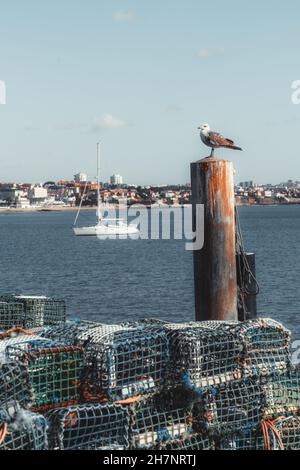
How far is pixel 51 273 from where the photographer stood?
3750cm

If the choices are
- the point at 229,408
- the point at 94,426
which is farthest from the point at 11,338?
the point at 229,408

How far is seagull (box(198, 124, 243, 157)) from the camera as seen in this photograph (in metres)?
7.80

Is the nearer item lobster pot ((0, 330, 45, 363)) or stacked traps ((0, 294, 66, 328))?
lobster pot ((0, 330, 45, 363))

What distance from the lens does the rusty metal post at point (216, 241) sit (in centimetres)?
692

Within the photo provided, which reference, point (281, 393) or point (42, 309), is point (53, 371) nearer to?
point (281, 393)

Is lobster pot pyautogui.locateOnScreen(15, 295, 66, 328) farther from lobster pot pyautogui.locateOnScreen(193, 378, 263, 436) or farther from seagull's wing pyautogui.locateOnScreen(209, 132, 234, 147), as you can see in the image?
lobster pot pyautogui.locateOnScreen(193, 378, 263, 436)

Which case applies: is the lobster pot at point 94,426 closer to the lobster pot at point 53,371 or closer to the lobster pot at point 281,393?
the lobster pot at point 53,371

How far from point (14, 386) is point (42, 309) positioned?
14.7 feet

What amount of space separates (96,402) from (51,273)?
3245 cm

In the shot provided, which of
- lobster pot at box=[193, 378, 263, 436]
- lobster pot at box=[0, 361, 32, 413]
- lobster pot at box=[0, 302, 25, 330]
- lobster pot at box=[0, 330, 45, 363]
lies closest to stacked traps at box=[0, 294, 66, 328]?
lobster pot at box=[0, 302, 25, 330]

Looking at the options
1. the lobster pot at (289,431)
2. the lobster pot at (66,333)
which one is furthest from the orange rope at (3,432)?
the lobster pot at (289,431)

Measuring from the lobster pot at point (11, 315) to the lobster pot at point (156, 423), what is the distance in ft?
11.0

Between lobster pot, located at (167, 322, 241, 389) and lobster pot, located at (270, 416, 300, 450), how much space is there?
1.63ft

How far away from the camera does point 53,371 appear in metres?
5.48
